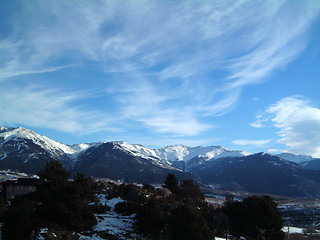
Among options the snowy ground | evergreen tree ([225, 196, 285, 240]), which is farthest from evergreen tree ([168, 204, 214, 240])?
evergreen tree ([225, 196, 285, 240])

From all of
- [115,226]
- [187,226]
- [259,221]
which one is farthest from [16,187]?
[259,221]

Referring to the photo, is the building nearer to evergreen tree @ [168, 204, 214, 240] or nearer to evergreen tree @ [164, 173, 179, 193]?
evergreen tree @ [164, 173, 179, 193]

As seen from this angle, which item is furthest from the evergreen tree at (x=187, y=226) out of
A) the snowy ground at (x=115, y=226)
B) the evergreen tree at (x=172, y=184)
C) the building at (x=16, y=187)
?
the building at (x=16, y=187)

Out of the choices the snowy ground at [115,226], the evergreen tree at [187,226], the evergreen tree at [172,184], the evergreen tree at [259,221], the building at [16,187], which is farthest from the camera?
the evergreen tree at [172,184]

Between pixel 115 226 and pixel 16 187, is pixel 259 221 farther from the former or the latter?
pixel 16 187

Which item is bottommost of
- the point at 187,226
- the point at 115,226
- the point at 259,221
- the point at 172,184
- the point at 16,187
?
the point at 259,221

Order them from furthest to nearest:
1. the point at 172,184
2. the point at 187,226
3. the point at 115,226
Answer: the point at 172,184
the point at 115,226
the point at 187,226

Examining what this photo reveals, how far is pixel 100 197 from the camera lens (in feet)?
183

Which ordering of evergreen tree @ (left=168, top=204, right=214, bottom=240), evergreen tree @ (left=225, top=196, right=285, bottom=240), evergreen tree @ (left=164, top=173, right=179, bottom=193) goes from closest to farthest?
evergreen tree @ (left=168, top=204, right=214, bottom=240) < evergreen tree @ (left=225, top=196, right=285, bottom=240) < evergreen tree @ (left=164, top=173, right=179, bottom=193)

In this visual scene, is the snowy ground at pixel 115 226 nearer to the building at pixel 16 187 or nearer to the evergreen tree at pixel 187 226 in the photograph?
the evergreen tree at pixel 187 226

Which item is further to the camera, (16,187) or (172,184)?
(172,184)

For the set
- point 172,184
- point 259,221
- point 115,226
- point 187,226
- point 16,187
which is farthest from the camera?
point 172,184

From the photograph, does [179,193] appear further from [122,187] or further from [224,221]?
[224,221]

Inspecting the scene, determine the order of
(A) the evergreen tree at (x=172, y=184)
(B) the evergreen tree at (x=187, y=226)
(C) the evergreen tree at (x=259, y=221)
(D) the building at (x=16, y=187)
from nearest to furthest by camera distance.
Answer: (B) the evergreen tree at (x=187, y=226)
(C) the evergreen tree at (x=259, y=221)
(D) the building at (x=16, y=187)
(A) the evergreen tree at (x=172, y=184)
